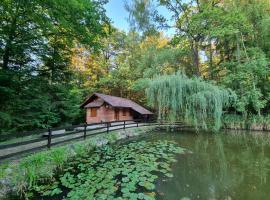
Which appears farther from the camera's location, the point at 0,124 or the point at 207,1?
the point at 207,1

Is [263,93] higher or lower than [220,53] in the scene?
lower

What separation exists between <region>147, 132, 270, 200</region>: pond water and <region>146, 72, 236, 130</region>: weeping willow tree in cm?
489

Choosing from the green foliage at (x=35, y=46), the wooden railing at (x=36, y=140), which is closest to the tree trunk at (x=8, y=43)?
the green foliage at (x=35, y=46)

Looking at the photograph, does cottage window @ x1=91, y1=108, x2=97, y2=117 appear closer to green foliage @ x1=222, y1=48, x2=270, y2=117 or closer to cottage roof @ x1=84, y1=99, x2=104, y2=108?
cottage roof @ x1=84, y1=99, x2=104, y2=108

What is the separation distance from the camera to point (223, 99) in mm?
14172

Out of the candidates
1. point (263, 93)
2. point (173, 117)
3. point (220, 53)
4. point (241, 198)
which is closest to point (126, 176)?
point (241, 198)

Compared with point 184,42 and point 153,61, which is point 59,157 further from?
point 184,42

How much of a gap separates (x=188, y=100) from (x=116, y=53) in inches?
653

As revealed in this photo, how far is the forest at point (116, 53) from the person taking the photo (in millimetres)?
8242

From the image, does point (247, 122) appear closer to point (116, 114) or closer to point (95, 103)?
point (116, 114)

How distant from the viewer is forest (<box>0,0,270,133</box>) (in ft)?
27.0

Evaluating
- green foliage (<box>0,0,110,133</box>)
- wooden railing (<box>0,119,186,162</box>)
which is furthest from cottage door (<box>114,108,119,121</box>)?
green foliage (<box>0,0,110,133</box>)

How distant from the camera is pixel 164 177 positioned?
5547 millimetres

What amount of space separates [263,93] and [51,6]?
61.6ft
